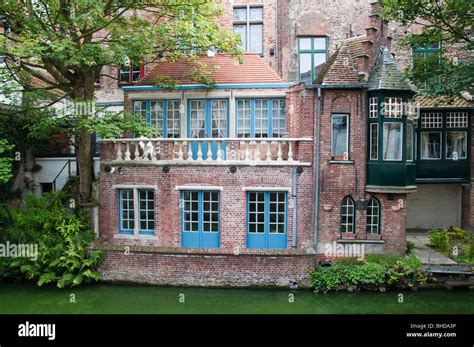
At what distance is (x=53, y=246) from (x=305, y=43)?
1323 centimetres

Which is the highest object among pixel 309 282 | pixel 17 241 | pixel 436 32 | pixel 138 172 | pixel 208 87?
pixel 436 32

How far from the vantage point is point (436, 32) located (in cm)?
1248

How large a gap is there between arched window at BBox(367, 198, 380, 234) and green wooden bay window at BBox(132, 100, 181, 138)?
7383mm

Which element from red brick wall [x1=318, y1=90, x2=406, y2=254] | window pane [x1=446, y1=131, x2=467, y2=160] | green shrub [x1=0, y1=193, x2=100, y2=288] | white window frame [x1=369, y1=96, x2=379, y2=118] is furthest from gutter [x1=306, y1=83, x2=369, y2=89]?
green shrub [x1=0, y1=193, x2=100, y2=288]

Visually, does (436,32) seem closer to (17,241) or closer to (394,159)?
(394,159)

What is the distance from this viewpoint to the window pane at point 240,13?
17.2 meters

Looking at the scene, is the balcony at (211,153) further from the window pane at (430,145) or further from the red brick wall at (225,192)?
the window pane at (430,145)

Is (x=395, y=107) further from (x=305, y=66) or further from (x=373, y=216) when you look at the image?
(x=305, y=66)

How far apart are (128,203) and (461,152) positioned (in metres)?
13.9

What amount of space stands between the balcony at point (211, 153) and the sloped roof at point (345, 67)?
222 centimetres

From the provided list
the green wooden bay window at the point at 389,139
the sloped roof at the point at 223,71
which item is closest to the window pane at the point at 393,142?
the green wooden bay window at the point at 389,139

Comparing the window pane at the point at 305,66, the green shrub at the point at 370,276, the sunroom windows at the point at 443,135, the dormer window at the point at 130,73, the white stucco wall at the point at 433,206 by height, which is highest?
the window pane at the point at 305,66

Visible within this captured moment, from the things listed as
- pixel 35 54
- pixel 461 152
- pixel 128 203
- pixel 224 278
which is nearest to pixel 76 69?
pixel 35 54

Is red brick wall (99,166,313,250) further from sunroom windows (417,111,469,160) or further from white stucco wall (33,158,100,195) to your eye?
sunroom windows (417,111,469,160)
